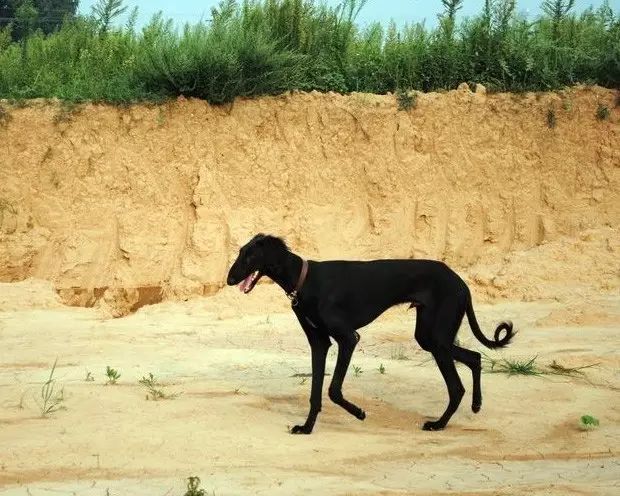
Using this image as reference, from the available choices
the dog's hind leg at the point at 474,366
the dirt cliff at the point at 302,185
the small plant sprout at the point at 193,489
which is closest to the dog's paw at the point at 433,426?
the dog's hind leg at the point at 474,366

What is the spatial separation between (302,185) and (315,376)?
23.1 ft

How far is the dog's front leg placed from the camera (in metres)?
7.28

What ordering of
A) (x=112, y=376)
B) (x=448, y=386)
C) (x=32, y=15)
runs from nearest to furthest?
(x=448, y=386), (x=112, y=376), (x=32, y=15)

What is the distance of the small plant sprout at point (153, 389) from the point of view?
7.97 meters

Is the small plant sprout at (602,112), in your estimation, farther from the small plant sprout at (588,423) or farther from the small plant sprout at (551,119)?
the small plant sprout at (588,423)

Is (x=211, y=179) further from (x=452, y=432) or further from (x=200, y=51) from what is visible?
(x=452, y=432)

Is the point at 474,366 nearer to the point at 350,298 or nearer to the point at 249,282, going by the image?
the point at 350,298

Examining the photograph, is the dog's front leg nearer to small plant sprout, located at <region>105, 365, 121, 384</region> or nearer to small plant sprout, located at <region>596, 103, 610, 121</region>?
small plant sprout, located at <region>105, 365, 121, 384</region>

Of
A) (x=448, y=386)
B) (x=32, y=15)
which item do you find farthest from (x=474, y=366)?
(x=32, y=15)

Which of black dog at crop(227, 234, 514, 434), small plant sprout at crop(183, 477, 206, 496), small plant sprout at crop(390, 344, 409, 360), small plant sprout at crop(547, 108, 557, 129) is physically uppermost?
small plant sprout at crop(547, 108, 557, 129)

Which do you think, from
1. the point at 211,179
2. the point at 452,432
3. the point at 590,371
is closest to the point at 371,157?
the point at 211,179

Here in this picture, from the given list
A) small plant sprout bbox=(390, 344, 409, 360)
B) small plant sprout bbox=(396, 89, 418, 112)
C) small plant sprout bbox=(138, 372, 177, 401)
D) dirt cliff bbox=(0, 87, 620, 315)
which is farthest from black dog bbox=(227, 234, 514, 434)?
small plant sprout bbox=(396, 89, 418, 112)

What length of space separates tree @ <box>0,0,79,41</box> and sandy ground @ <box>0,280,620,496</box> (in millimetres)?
6538

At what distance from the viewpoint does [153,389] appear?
26.8 feet
